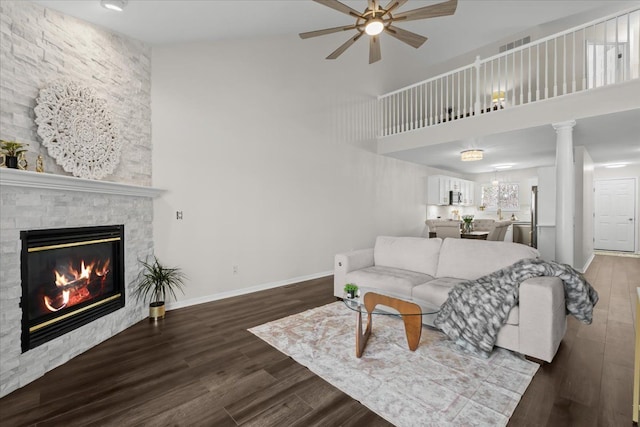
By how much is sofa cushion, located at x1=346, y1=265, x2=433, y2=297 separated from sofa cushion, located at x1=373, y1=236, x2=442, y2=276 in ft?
0.35

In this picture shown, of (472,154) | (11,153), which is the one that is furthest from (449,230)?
(11,153)

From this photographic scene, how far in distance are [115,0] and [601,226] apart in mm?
12133

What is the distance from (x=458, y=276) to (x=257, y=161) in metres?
3.22

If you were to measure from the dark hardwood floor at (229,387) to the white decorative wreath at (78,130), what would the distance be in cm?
173

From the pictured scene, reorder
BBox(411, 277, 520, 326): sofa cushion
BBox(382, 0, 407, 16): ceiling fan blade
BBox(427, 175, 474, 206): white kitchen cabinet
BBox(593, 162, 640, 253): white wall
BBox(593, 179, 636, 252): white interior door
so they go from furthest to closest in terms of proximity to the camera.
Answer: BBox(427, 175, 474, 206): white kitchen cabinet < BBox(593, 179, 636, 252): white interior door < BBox(593, 162, 640, 253): white wall < BBox(411, 277, 520, 326): sofa cushion < BBox(382, 0, 407, 16): ceiling fan blade

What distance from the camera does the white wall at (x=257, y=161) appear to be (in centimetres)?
380

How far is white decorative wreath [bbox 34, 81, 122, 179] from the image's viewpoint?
254 cm

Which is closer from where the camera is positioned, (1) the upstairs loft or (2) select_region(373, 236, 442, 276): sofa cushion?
(2) select_region(373, 236, 442, 276): sofa cushion

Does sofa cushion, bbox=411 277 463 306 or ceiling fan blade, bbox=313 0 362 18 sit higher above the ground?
ceiling fan blade, bbox=313 0 362 18

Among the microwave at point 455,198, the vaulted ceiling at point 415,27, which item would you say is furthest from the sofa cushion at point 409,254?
the microwave at point 455,198

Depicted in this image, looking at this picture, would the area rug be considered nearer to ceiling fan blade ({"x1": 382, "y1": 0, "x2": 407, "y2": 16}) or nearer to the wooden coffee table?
the wooden coffee table

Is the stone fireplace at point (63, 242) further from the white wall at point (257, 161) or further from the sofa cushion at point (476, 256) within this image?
the sofa cushion at point (476, 256)

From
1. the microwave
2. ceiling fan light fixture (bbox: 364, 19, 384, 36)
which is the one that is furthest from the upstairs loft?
ceiling fan light fixture (bbox: 364, 19, 384, 36)

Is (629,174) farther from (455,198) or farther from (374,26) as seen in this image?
(374,26)
